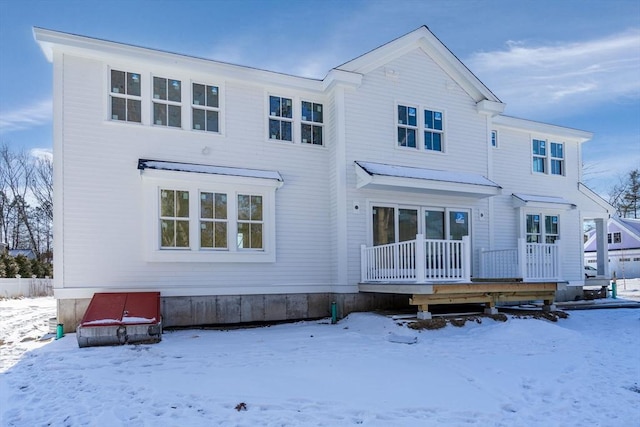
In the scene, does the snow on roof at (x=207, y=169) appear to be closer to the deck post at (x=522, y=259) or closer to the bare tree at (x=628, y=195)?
the deck post at (x=522, y=259)

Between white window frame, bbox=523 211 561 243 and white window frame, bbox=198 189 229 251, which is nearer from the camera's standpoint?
white window frame, bbox=198 189 229 251

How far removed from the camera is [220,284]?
390 inches

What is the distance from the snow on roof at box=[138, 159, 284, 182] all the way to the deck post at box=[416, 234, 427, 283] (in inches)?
140

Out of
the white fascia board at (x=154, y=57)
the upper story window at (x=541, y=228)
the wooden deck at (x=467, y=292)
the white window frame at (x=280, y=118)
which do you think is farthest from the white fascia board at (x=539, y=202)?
the white window frame at (x=280, y=118)

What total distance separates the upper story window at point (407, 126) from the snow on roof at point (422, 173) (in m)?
0.75

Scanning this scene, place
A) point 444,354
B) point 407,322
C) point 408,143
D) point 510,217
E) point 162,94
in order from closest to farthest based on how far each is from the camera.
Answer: point 444,354
point 407,322
point 162,94
point 408,143
point 510,217

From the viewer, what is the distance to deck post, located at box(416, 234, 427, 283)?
8906mm

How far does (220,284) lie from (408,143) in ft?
20.2

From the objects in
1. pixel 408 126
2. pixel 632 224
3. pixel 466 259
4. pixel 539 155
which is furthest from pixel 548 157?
pixel 632 224

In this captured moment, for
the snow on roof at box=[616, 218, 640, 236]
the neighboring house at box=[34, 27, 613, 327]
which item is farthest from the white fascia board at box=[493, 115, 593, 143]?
the snow on roof at box=[616, 218, 640, 236]

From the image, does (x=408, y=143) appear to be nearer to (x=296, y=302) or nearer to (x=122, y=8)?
(x=296, y=302)

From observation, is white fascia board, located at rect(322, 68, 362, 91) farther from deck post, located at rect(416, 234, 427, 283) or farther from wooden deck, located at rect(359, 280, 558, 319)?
wooden deck, located at rect(359, 280, 558, 319)

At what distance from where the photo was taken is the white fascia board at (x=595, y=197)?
1523 cm

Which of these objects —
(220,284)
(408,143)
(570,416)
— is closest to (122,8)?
(220,284)
